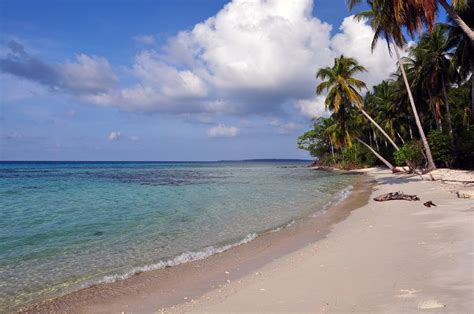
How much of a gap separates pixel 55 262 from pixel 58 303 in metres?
2.74

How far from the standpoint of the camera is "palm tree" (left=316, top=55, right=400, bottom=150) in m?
33.1

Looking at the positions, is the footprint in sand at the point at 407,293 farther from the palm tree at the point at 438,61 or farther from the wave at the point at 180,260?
the palm tree at the point at 438,61

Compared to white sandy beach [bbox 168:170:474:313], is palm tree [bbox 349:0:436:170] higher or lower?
higher

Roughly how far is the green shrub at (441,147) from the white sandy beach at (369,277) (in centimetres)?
2245

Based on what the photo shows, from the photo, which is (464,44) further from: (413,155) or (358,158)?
(358,158)

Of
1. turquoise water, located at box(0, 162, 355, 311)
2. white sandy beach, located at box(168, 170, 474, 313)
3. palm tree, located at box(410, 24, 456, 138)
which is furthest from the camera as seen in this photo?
palm tree, located at box(410, 24, 456, 138)

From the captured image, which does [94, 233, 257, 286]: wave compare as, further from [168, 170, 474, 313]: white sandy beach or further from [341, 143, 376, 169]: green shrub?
[341, 143, 376, 169]: green shrub

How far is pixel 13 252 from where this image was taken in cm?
946

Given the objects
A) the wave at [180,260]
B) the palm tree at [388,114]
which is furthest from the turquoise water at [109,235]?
the palm tree at [388,114]

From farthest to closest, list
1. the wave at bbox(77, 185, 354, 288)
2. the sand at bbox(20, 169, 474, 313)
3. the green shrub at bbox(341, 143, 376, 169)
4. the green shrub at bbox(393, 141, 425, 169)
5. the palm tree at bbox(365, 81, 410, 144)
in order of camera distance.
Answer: the green shrub at bbox(341, 143, 376, 169) → the palm tree at bbox(365, 81, 410, 144) → the green shrub at bbox(393, 141, 425, 169) → the wave at bbox(77, 185, 354, 288) → the sand at bbox(20, 169, 474, 313)

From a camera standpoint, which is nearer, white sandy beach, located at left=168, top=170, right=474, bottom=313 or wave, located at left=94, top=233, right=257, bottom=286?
white sandy beach, located at left=168, top=170, right=474, bottom=313

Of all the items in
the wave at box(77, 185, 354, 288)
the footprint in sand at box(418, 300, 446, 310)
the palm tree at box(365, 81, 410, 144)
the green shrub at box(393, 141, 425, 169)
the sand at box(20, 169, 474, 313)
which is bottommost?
the wave at box(77, 185, 354, 288)

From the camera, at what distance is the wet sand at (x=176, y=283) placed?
19.3 feet

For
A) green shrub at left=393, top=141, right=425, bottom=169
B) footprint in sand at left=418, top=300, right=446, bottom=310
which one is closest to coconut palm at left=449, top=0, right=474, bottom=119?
green shrub at left=393, top=141, right=425, bottom=169
